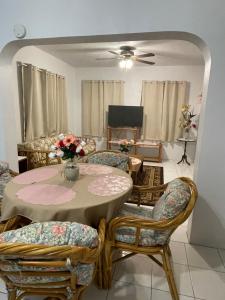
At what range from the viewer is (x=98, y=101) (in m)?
6.09

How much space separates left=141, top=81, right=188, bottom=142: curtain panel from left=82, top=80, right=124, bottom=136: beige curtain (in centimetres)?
77

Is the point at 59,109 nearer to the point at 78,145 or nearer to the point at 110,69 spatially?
the point at 110,69

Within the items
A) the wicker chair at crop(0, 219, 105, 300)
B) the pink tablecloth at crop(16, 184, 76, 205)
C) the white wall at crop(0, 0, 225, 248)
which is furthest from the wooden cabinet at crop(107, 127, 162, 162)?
the wicker chair at crop(0, 219, 105, 300)

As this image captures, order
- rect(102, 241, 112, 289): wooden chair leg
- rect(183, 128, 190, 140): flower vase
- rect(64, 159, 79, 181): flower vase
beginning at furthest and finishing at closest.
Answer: rect(183, 128, 190, 140): flower vase
rect(64, 159, 79, 181): flower vase
rect(102, 241, 112, 289): wooden chair leg

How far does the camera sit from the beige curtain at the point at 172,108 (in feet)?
18.2

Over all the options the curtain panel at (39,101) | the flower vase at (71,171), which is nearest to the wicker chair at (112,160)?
the flower vase at (71,171)

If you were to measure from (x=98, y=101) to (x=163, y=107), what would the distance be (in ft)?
6.06

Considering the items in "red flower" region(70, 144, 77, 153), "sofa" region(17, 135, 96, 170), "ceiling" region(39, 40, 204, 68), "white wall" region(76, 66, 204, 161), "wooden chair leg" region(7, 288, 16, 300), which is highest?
"ceiling" region(39, 40, 204, 68)

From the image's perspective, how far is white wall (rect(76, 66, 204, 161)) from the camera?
18.1 feet

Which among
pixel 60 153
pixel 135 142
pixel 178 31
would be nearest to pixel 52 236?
pixel 60 153

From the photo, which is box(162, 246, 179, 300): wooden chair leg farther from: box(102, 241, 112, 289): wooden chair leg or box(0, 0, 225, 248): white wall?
box(0, 0, 225, 248): white wall

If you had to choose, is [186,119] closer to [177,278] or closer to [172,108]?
[172,108]

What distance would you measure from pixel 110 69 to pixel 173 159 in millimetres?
3111

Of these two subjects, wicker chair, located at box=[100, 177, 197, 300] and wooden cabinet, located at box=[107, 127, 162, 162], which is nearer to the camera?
wicker chair, located at box=[100, 177, 197, 300]
